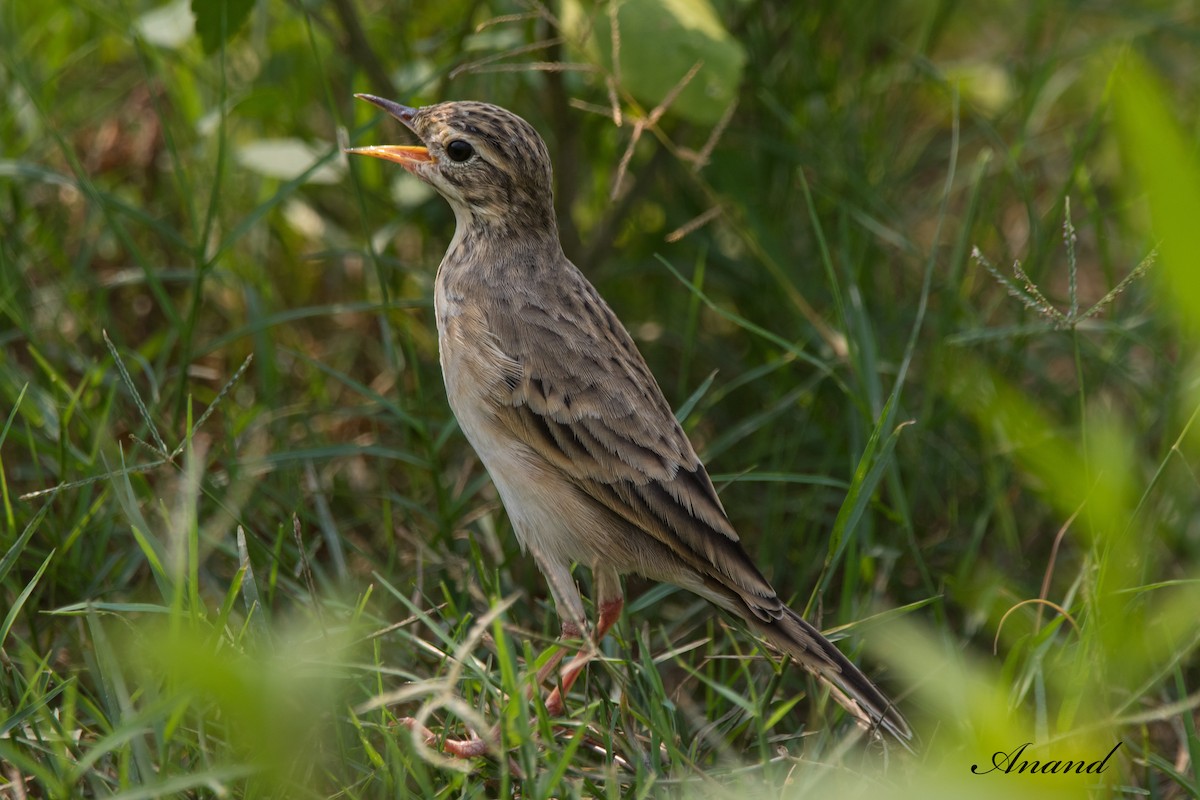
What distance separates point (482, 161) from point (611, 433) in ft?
3.56

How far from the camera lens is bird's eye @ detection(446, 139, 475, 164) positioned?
437 centimetres

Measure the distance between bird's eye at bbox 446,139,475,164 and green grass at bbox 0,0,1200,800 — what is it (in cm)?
39

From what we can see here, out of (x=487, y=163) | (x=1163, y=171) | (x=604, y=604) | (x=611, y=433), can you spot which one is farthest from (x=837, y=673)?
(x=1163, y=171)

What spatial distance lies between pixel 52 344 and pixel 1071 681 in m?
4.07

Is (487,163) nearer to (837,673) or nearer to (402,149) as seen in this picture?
(402,149)

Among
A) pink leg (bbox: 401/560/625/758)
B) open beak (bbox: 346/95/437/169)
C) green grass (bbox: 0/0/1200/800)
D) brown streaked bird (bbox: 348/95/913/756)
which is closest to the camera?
green grass (bbox: 0/0/1200/800)

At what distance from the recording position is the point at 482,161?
437 cm

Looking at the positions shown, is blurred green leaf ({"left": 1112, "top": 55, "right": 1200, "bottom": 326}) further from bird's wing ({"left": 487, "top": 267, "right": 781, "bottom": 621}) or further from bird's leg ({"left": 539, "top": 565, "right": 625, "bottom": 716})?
bird's leg ({"left": 539, "top": 565, "right": 625, "bottom": 716})

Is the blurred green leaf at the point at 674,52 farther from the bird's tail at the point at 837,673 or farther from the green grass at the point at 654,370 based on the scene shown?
the bird's tail at the point at 837,673

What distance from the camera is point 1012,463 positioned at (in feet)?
16.6

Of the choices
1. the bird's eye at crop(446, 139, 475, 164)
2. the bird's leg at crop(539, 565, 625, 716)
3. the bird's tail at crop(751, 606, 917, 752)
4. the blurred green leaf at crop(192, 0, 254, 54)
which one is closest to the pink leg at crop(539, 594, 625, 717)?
the bird's leg at crop(539, 565, 625, 716)

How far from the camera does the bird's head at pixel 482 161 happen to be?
4344mm

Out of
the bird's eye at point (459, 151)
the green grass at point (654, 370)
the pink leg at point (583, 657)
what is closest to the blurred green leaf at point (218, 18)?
the green grass at point (654, 370)

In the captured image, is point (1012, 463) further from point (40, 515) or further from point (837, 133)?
point (40, 515)
